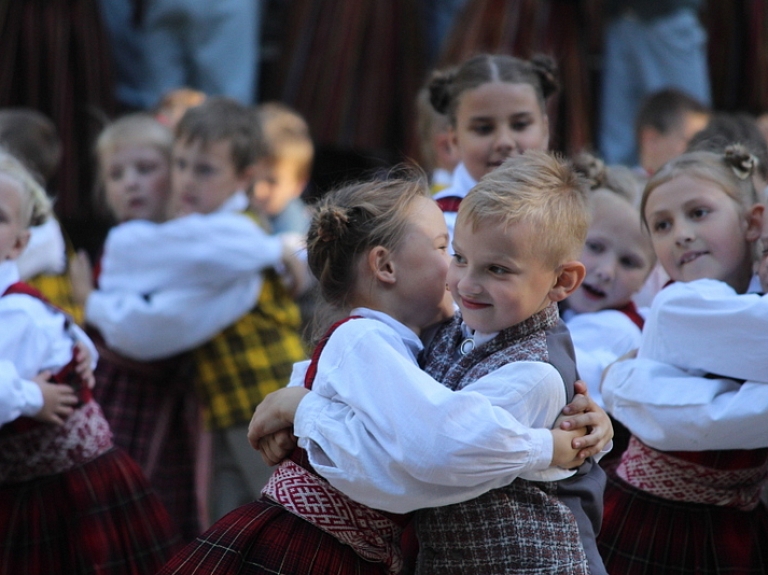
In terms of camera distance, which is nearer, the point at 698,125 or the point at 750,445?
the point at 750,445

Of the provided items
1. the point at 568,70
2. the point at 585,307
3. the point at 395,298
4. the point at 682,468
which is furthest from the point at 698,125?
the point at 395,298

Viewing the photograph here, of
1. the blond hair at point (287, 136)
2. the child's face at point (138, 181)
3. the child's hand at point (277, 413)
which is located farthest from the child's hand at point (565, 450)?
the blond hair at point (287, 136)

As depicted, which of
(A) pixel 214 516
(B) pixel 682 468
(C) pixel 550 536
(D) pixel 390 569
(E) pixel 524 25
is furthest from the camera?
(E) pixel 524 25

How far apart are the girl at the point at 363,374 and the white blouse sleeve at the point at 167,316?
60.1 inches

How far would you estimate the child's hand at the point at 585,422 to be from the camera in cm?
203

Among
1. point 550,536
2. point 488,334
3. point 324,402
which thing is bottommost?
point 550,536

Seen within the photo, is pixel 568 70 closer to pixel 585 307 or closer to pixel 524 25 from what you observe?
pixel 524 25

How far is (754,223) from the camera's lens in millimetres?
2496

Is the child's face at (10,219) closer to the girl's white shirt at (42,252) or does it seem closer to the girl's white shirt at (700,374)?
the girl's white shirt at (42,252)

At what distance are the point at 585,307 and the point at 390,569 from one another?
110 cm

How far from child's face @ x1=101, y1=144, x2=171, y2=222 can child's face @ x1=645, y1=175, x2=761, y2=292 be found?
2.23m

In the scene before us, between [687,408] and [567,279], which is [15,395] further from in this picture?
[687,408]

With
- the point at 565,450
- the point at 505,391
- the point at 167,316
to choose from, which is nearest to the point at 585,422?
the point at 565,450

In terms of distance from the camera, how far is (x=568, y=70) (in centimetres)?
511
